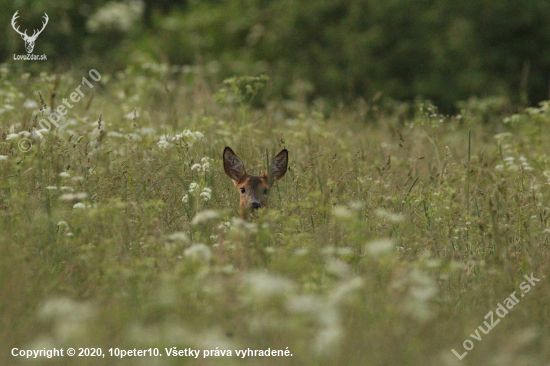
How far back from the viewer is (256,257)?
188 inches

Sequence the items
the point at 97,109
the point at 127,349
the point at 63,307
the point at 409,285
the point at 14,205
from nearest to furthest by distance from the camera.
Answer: the point at 63,307 → the point at 127,349 → the point at 409,285 → the point at 14,205 → the point at 97,109

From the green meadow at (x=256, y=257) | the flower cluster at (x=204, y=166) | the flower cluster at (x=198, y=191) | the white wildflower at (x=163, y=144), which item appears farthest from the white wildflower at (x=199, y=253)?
the white wildflower at (x=163, y=144)

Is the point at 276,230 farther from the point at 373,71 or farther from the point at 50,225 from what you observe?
the point at 373,71

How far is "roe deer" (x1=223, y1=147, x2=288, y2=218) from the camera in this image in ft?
21.2

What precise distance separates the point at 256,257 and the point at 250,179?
1934 millimetres

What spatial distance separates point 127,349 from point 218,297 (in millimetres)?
527

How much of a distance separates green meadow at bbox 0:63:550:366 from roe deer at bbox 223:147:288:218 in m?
0.11

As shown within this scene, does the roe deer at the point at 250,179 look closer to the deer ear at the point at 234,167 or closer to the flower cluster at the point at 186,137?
the deer ear at the point at 234,167

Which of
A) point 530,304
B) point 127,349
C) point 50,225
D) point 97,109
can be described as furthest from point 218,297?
point 97,109

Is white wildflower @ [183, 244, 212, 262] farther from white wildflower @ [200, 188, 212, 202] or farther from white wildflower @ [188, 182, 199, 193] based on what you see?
white wildflower @ [188, 182, 199, 193]

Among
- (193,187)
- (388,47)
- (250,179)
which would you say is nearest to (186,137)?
(250,179)

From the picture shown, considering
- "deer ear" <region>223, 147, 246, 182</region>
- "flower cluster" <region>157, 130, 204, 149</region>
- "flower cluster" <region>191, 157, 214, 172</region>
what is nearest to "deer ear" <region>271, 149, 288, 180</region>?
"deer ear" <region>223, 147, 246, 182</region>

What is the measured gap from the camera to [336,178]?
691 centimetres

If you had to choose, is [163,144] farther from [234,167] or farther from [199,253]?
[199,253]
